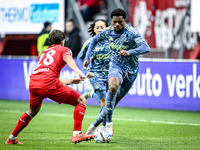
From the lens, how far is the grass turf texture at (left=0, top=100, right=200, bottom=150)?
7.01m

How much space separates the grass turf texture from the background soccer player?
774mm

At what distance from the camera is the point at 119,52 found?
7.55 metres

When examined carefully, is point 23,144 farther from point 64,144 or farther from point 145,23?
point 145,23

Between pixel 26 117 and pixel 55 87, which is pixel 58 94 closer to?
pixel 55 87

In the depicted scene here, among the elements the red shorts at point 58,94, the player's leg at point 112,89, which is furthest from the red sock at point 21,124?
the player's leg at point 112,89

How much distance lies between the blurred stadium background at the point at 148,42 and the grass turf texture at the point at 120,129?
608 millimetres

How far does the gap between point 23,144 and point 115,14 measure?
2.75m

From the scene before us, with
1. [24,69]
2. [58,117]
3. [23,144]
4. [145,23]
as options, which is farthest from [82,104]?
[145,23]

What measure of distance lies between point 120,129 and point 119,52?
7.22 ft

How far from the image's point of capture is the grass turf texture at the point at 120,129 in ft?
23.0

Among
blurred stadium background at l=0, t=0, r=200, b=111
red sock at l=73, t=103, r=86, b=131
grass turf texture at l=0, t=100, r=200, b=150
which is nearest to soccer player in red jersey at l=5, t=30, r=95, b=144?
red sock at l=73, t=103, r=86, b=131

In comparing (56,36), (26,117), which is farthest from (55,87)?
(56,36)

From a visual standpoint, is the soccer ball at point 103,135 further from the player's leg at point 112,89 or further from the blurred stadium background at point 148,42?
the blurred stadium background at point 148,42

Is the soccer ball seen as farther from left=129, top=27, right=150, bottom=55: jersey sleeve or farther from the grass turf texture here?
left=129, top=27, right=150, bottom=55: jersey sleeve
